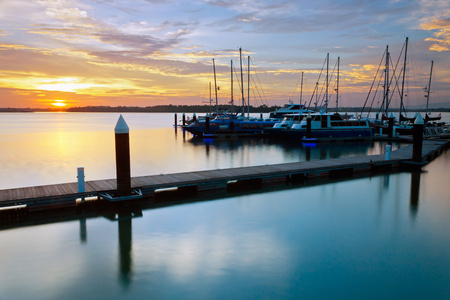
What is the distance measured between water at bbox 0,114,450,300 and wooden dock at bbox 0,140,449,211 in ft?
2.61

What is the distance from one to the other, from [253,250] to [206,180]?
522cm

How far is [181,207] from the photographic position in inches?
491

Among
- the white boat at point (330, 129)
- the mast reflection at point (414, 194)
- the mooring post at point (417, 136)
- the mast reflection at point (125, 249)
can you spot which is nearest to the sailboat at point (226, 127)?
the white boat at point (330, 129)

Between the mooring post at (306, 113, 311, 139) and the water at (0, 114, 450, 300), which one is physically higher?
the mooring post at (306, 113, 311, 139)

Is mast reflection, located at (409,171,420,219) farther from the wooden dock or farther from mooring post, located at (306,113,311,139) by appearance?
mooring post, located at (306,113,311,139)

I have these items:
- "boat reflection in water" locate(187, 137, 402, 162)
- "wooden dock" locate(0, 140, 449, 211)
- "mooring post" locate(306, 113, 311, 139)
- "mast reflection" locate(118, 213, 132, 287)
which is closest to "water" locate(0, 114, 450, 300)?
"mast reflection" locate(118, 213, 132, 287)

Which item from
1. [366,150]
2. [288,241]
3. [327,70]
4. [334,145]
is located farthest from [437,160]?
[327,70]

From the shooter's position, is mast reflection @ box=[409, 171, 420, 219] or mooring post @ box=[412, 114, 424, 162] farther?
mooring post @ box=[412, 114, 424, 162]

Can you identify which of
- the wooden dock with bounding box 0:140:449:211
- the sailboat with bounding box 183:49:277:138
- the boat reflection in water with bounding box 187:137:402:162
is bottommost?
the boat reflection in water with bounding box 187:137:402:162

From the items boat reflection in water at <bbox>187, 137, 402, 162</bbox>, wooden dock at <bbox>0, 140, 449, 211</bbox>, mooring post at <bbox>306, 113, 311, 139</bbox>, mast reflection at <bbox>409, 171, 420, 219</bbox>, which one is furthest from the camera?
mooring post at <bbox>306, 113, 311, 139</bbox>

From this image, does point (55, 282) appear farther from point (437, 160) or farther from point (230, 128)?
point (230, 128)

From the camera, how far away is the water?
680 centimetres

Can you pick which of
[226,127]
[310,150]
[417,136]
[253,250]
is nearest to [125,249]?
[253,250]

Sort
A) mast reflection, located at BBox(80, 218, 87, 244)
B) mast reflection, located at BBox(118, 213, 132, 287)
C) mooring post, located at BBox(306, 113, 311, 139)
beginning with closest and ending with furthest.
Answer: mast reflection, located at BBox(118, 213, 132, 287) < mast reflection, located at BBox(80, 218, 87, 244) < mooring post, located at BBox(306, 113, 311, 139)
